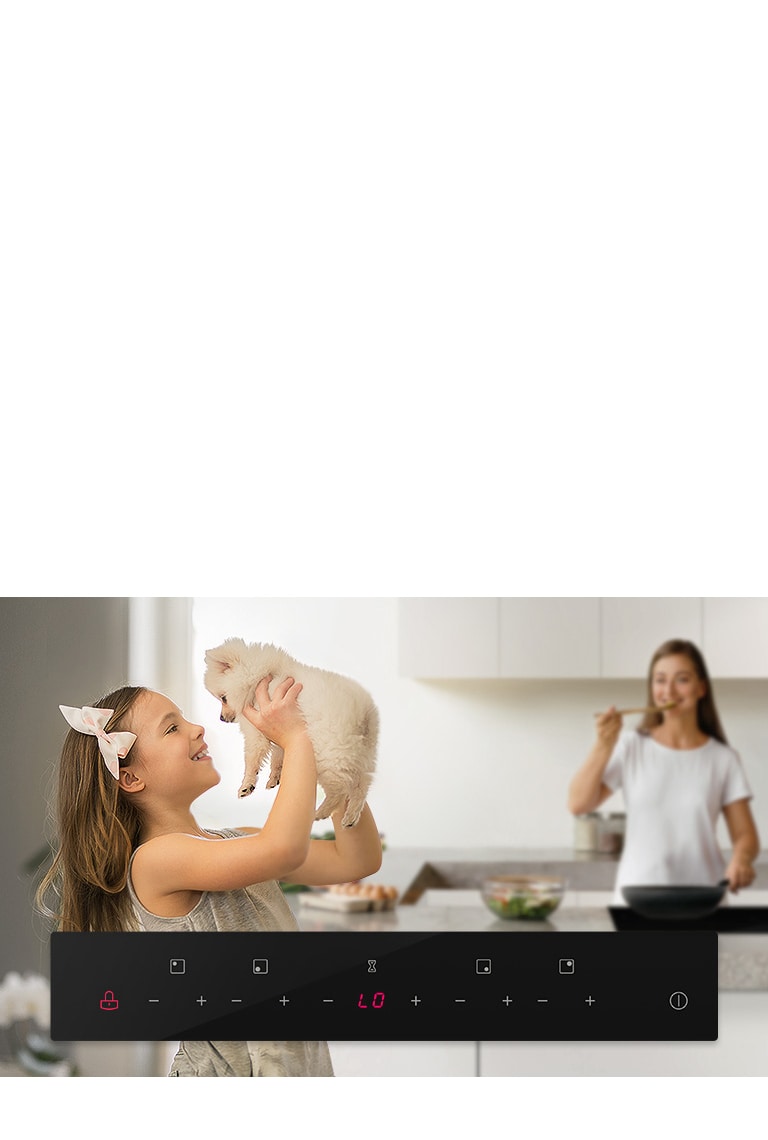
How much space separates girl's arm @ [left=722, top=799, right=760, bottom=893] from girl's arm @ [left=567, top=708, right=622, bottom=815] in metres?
0.11

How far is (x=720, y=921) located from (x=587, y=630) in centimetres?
30

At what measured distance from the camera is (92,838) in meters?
0.88

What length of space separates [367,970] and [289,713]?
210 millimetres

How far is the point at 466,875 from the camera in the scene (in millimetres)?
983

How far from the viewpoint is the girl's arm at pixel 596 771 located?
1.00 meters

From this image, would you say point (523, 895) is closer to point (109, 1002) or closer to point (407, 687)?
point (407, 687)

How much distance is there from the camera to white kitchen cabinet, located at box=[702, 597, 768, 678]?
2.99ft

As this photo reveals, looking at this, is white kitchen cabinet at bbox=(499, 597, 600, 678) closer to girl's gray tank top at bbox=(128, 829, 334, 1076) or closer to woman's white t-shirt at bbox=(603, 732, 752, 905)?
woman's white t-shirt at bbox=(603, 732, 752, 905)

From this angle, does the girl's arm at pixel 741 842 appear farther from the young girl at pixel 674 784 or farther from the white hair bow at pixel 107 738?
the white hair bow at pixel 107 738

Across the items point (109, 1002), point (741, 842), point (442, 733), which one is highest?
point (442, 733)

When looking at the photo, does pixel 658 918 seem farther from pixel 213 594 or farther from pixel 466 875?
pixel 213 594

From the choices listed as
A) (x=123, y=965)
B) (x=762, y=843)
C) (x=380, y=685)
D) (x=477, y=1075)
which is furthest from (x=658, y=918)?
(x=123, y=965)

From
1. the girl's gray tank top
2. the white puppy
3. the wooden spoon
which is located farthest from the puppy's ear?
the wooden spoon

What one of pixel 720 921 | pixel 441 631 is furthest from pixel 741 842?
pixel 441 631
